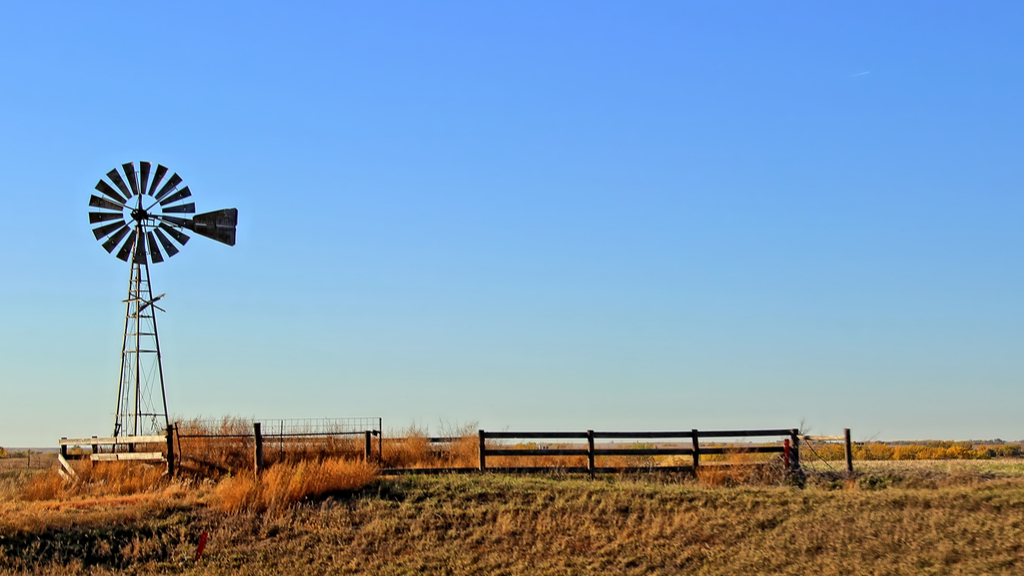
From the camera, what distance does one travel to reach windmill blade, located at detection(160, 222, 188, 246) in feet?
97.4

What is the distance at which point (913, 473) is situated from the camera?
21.0 m

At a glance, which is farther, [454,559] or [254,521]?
[254,521]

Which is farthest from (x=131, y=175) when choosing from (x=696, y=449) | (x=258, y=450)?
Result: (x=696, y=449)

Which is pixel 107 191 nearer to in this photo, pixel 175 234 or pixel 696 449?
pixel 175 234

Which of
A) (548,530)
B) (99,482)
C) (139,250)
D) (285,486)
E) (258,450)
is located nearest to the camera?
(548,530)

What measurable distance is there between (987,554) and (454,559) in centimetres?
817

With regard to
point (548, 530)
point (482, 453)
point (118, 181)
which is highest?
point (118, 181)

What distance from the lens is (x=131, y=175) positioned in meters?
29.2

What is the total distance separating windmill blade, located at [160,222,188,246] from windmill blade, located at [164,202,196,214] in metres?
0.53

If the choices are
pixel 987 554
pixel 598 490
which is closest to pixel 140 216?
pixel 598 490

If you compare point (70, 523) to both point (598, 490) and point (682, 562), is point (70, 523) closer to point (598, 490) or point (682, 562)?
point (598, 490)

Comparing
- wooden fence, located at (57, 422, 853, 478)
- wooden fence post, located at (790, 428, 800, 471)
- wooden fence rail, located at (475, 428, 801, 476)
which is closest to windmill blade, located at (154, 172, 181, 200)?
wooden fence, located at (57, 422, 853, 478)

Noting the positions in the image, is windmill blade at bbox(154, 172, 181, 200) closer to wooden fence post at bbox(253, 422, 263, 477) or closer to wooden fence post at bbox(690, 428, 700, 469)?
wooden fence post at bbox(253, 422, 263, 477)

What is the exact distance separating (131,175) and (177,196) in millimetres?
1490
